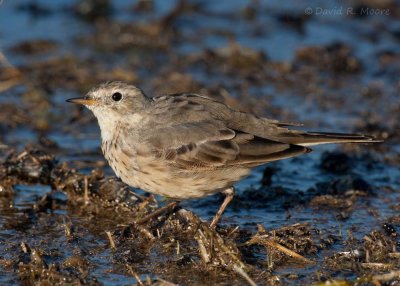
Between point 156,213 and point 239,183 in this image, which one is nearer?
point 156,213

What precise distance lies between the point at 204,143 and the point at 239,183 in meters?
1.73

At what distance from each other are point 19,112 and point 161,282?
5.20 meters

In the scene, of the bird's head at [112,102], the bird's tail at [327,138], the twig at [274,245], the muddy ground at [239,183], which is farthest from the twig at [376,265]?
the bird's head at [112,102]

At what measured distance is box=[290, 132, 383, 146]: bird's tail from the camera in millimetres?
7781

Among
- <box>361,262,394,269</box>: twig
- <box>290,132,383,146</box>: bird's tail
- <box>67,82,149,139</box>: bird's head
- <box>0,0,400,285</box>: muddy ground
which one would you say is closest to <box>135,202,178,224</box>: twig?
<box>0,0,400,285</box>: muddy ground

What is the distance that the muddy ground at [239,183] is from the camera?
23.5 ft

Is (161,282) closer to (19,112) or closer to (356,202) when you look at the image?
(356,202)

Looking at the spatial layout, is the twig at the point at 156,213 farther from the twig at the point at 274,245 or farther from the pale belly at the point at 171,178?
the twig at the point at 274,245

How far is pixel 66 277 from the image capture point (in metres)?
6.79

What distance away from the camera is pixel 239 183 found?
946cm

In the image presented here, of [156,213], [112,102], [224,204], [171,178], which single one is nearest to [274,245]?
[224,204]

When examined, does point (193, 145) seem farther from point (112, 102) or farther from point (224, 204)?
point (112, 102)

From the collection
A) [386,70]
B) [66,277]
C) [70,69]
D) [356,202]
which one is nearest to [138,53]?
[70,69]

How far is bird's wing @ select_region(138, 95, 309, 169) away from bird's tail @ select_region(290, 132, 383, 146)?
0.15 m
